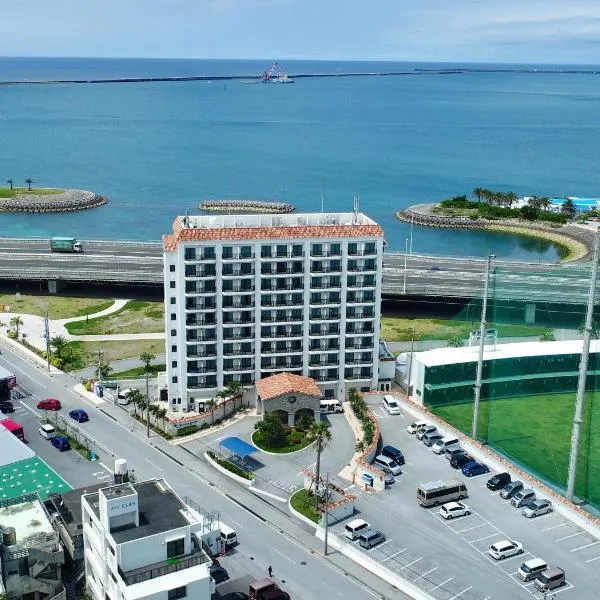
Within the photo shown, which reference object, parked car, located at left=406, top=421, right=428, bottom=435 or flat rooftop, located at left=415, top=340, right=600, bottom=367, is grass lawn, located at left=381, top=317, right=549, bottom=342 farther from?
parked car, located at left=406, top=421, right=428, bottom=435

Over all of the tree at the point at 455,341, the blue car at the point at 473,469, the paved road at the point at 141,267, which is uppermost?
the tree at the point at 455,341

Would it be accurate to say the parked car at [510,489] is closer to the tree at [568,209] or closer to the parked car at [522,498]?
the parked car at [522,498]

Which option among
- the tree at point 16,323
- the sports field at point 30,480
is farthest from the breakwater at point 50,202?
the sports field at point 30,480

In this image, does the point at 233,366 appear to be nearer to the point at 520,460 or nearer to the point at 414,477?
the point at 414,477

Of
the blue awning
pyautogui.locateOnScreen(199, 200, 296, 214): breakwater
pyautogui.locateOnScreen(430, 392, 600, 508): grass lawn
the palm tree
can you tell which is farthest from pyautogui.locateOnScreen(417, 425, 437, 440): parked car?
pyautogui.locateOnScreen(199, 200, 296, 214): breakwater

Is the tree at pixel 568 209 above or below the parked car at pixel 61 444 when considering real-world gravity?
above

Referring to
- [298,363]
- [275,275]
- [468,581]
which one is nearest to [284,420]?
[298,363]
